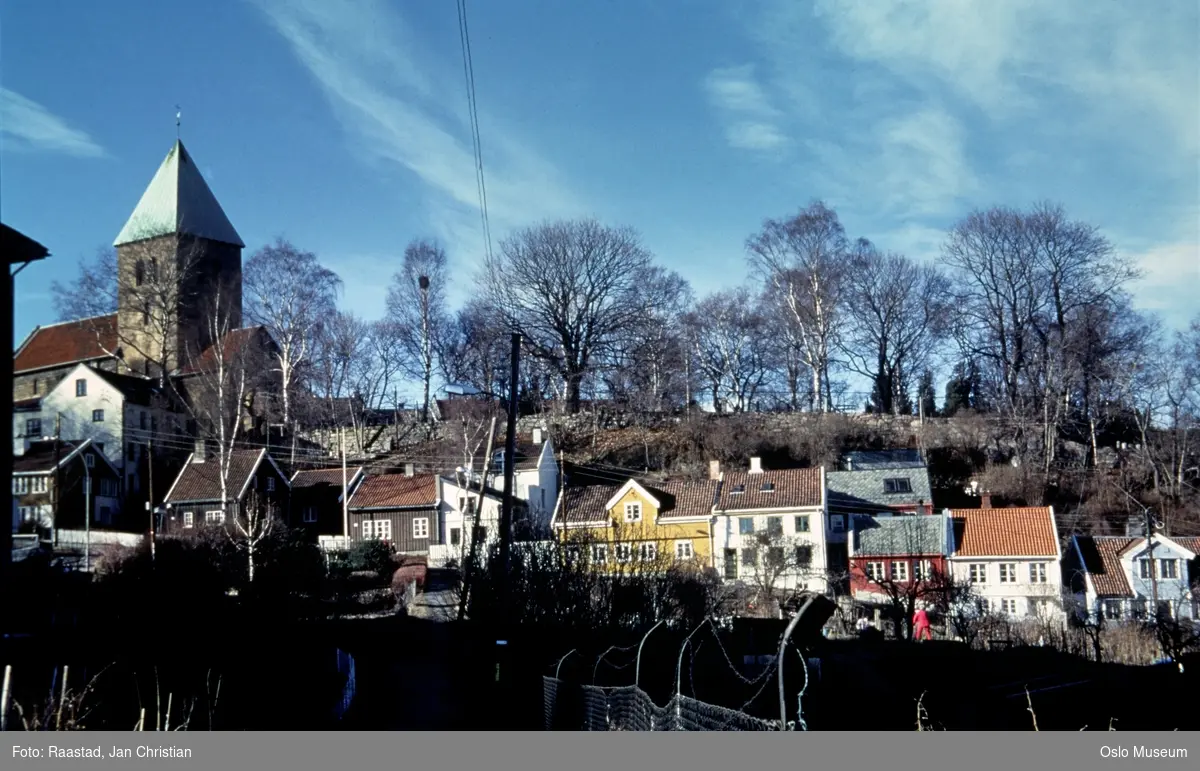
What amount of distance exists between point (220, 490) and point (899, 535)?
14.2 meters

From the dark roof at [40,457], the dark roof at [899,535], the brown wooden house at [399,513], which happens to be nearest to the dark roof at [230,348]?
the brown wooden house at [399,513]

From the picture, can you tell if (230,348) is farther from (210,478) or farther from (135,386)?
(210,478)

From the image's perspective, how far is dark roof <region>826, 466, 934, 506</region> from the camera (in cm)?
2322

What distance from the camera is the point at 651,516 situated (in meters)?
21.1

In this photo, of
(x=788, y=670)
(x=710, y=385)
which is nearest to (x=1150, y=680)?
(x=788, y=670)

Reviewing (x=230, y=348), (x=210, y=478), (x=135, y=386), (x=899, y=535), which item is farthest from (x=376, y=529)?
(x=899, y=535)

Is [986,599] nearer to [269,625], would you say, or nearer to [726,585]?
[726,585]

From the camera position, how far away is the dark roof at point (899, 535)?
22219mm

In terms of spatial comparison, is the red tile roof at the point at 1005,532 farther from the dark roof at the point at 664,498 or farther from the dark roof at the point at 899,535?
the dark roof at the point at 664,498

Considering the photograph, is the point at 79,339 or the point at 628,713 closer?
the point at 628,713

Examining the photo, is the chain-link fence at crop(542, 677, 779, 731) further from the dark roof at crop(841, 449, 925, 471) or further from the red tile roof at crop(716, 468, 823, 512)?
the dark roof at crop(841, 449, 925, 471)

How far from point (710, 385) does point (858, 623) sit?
9981mm

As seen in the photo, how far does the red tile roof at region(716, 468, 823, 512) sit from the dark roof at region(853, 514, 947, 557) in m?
1.28

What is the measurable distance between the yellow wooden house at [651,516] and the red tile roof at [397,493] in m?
2.39
